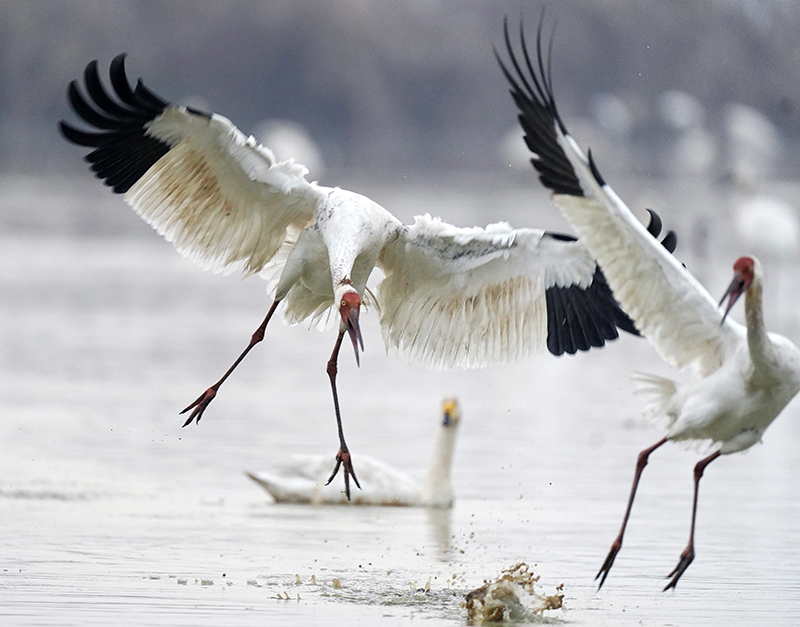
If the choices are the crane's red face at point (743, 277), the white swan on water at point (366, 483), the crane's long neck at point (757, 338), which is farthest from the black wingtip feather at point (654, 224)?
the white swan on water at point (366, 483)

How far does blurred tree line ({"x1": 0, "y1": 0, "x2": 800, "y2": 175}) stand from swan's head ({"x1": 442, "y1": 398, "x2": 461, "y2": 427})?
45009 mm

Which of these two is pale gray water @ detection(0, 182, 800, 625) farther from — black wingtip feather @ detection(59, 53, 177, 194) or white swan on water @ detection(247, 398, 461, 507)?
black wingtip feather @ detection(59, 53, 177, 194)

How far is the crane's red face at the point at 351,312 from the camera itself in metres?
9.23

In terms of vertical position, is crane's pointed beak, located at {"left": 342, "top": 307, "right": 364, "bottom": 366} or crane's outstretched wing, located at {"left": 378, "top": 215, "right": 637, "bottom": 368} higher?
crane's outstretched wing, located at {"left": 378, "top": 215, "right": 637, "bottom": 368}

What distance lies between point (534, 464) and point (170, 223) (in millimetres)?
3588

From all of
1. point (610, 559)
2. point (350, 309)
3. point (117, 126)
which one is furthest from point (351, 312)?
point (610, 559)

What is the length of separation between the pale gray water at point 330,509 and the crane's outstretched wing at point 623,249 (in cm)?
138

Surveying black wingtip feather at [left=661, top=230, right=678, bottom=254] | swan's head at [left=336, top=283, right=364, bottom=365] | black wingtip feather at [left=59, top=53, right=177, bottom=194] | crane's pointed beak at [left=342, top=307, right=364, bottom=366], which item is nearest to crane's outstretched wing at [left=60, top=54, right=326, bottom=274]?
black wingtip feather at [left=59, top=53, right=177, bottom=194]

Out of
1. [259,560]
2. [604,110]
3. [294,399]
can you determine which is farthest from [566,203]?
[604,110]

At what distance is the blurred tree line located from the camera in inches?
2372

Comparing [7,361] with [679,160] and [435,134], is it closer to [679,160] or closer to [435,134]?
[679,160]

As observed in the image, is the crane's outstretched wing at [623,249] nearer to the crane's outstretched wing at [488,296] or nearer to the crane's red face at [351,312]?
the crane's outstretched wing at [488,296]

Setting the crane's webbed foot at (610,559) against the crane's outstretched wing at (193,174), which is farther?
the crane's outstretched wing at (193,174)

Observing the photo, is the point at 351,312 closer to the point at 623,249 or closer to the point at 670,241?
the point at 623,249
